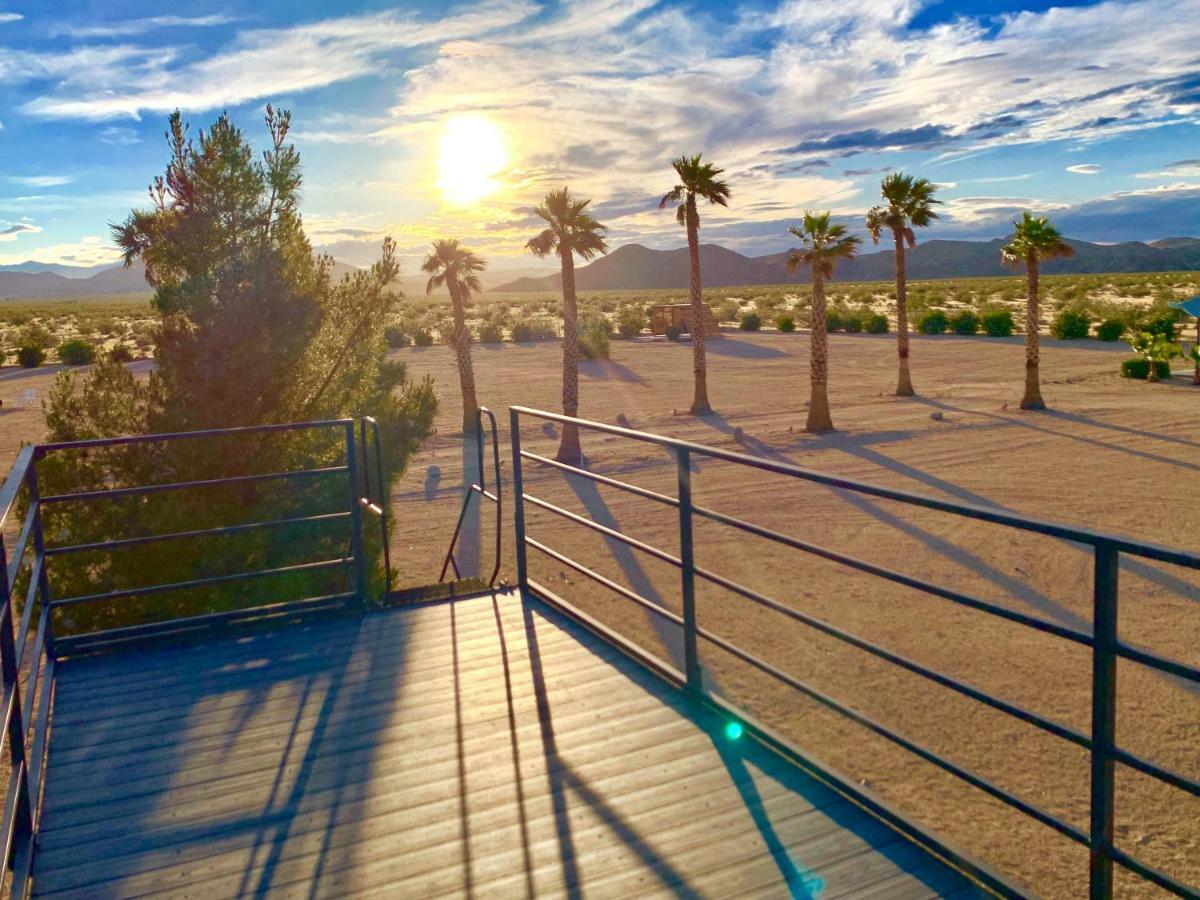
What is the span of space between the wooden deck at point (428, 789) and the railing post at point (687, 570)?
178 millimetres

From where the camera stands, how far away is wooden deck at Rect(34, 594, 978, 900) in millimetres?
3307

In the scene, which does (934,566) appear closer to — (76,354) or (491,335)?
(76,354)

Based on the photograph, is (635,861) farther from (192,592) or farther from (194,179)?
(194,179)

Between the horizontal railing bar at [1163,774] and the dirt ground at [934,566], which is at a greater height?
the horizontal railing bar at [1163,774]

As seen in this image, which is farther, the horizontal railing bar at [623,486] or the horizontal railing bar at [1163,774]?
the horizontal railing bar at [623,486]

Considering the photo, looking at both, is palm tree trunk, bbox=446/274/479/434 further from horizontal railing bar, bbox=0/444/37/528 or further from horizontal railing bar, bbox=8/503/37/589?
horizontal railing bar, bbox=8/503/37/589

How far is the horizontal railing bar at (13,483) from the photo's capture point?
3053 mm

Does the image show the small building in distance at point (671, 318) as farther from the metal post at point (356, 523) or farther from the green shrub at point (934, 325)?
the metal post at point (356, 523)

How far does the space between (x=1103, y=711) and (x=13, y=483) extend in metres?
3.65

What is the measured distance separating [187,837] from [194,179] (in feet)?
25.5

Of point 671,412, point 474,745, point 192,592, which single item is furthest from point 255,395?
point 671,412

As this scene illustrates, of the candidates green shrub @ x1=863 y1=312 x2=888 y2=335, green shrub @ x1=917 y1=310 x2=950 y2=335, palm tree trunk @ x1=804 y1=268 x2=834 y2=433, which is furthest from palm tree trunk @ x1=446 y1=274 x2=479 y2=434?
green shrub @ x1=917 y1=310 x2=950 y2=335

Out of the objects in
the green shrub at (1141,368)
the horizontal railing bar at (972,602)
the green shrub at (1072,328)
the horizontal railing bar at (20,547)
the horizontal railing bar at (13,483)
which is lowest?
the green shrub at (1141,368)

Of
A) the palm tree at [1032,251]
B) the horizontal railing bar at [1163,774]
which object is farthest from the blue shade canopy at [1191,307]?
the horizontal railing bar at [1163,774]
